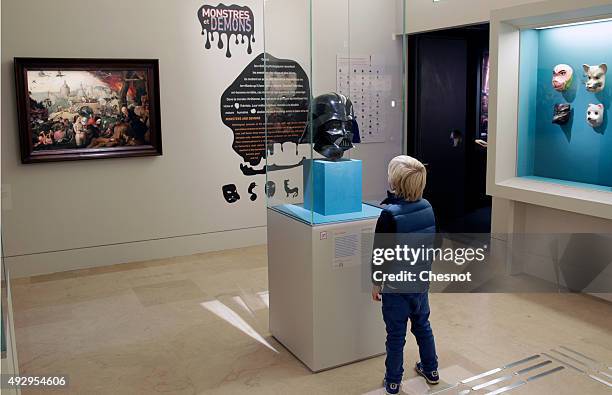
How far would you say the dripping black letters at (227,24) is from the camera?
20.3 feet

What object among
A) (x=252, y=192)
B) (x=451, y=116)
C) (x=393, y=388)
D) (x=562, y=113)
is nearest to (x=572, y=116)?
(x=562, y=113)

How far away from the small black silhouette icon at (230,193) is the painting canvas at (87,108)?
2.83 ft

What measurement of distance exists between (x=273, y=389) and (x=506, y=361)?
1487 mm

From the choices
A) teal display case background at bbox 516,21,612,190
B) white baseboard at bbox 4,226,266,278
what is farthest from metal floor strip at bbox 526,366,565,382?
white baseboard at bbox 4,226,266,278

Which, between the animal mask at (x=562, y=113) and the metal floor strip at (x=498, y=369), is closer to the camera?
the metal floor strip at (x=498, y=369)

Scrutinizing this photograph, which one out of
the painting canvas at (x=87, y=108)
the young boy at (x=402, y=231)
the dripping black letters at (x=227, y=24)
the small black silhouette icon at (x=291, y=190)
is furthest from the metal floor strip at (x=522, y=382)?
the dripping black letters at (x=227, y=24)

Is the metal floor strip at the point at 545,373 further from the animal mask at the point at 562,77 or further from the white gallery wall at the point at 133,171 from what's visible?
the white gallery wall at the point at 133,171

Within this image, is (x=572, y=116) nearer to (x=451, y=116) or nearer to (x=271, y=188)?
(x=451, y=116)

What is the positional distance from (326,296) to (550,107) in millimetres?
2909

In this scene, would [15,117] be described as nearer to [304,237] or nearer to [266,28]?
[266,28]

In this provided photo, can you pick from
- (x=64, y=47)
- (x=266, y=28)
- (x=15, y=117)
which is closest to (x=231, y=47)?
(x=64, y=47)

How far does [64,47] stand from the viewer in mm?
5531

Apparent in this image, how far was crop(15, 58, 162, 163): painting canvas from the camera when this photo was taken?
543cm

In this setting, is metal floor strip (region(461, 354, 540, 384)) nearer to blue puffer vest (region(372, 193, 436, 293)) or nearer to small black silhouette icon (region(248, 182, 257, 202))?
blue puffer vest (region(372, 193, 436, 293))
